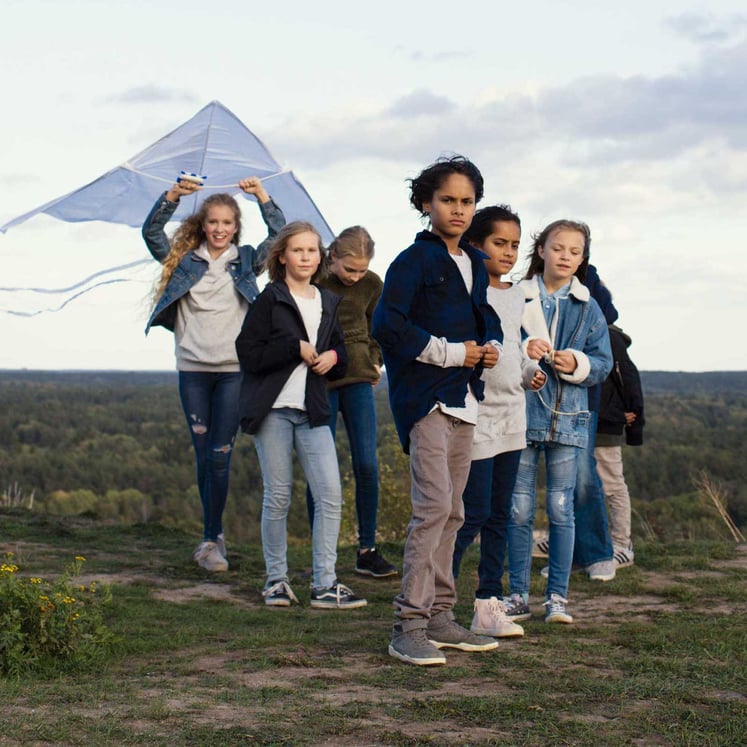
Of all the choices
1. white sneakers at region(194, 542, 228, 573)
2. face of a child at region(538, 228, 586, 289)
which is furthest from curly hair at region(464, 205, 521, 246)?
white sneakers at region(194, 542, 228, 573)

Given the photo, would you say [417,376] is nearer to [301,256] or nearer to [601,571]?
[301,256]

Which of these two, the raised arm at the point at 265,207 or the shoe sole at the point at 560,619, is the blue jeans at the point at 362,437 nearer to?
the raised arm at the point at 265,207

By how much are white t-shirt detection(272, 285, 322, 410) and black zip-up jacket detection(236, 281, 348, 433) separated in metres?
0.02

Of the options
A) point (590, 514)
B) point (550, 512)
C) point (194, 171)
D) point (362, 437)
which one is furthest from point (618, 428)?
point (194, 171)

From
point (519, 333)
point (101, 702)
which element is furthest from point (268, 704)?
point (519, 333)

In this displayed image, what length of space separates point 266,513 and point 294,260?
4.60 feet

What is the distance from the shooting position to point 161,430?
91500mm

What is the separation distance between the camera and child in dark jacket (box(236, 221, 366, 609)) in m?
6.00

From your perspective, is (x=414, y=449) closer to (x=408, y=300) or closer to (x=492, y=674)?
(x=408, y=300)

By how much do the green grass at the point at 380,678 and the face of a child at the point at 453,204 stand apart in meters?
1.84

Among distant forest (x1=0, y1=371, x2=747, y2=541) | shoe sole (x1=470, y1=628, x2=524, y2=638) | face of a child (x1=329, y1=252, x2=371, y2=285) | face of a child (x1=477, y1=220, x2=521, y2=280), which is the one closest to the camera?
shoe sole (x1=470, y1=628, x2=524, y2=638)

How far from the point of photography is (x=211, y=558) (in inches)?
290

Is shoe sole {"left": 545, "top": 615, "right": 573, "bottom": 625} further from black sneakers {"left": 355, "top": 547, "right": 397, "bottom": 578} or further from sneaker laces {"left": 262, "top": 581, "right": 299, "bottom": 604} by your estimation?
black sneakers {"left": 355, "top": 547, "right": 397, "bottom": 578}

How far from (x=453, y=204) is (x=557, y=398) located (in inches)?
49.8
